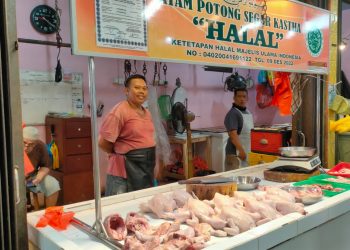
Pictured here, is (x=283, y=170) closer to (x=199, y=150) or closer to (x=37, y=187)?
(x=37, y=187)

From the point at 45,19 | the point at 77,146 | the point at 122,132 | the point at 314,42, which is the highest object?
the point at 45,19

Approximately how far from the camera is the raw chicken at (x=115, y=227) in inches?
54.0

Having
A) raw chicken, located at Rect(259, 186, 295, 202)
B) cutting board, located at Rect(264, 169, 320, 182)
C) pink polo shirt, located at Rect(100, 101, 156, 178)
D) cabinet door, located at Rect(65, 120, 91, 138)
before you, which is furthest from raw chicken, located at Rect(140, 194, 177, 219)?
cabinet door, located at Rect(65, 120, 91, 138)

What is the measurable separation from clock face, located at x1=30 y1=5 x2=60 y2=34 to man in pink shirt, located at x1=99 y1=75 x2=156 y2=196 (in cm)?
208

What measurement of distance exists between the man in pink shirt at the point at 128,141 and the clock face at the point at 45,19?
2.08 meters

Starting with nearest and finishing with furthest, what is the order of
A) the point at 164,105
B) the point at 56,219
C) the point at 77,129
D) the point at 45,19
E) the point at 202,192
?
Answer: the point at 56,219 → the point at 202,192 → the point at 77,129 → the point at 45,19 → the point at 164,105

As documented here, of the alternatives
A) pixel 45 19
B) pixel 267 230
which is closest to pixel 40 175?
pixel 45 19

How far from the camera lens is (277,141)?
341 centimetres

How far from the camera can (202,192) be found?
1.87 m

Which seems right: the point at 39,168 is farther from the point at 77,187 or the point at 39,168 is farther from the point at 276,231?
the point at 276,231

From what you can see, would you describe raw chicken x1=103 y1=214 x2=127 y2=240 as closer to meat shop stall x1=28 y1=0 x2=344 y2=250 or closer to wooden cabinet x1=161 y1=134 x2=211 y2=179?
meat shop stall x1=28 y1=0 x2=344 y2=250

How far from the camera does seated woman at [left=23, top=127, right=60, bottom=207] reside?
3.49m

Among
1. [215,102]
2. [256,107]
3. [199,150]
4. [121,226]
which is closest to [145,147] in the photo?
[121,226]

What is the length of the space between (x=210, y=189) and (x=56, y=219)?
0.80m
